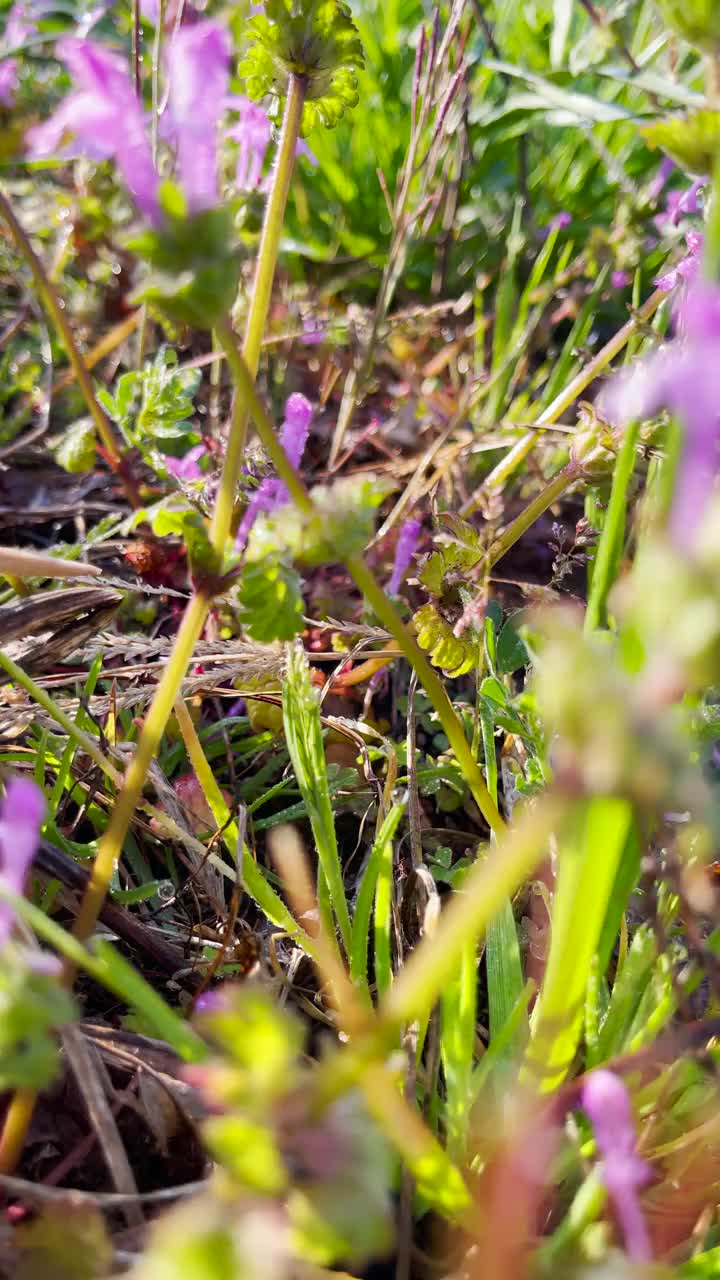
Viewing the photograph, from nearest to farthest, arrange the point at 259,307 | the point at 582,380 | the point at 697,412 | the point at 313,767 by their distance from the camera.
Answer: the point at 697,412 → the point at 259,307 → the point at 313,767 → the point at 582,380

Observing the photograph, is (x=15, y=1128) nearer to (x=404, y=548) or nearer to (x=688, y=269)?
(x=404, y=548)

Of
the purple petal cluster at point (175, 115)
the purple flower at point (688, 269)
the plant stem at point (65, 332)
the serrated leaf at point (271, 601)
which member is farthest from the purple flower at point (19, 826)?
the purple flower at point (688, 269)

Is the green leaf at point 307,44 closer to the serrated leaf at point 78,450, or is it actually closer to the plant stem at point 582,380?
the plant stem at point 582,380

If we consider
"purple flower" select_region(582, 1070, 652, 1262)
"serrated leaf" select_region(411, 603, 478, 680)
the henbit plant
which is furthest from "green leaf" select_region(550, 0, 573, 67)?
"purple flower" select_region(582, 1070, 652, 1262)

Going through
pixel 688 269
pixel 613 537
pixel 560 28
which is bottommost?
pixel 613 537

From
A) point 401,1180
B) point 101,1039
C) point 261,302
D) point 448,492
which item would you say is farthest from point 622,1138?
point 448,492

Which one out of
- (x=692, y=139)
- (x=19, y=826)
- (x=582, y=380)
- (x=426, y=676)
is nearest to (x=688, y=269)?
(x=582, y=380)

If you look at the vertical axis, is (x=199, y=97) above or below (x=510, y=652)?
above

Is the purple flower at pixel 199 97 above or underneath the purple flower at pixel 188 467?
above
